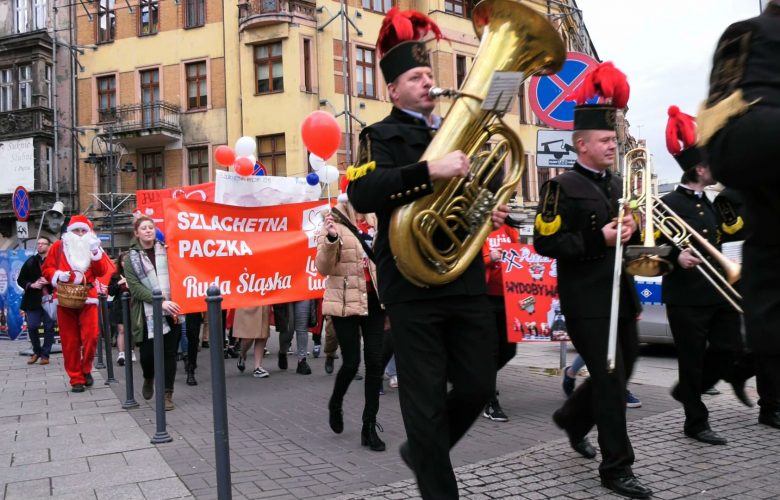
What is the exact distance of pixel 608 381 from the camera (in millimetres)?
4047

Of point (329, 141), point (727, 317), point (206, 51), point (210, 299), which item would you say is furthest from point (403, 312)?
point (206, 51)

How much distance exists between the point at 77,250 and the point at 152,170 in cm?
2511

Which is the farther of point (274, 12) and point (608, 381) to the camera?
point (274, 12)

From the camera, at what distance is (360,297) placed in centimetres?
568

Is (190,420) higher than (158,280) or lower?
lower

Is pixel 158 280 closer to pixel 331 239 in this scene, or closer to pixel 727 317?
pixel 331 239

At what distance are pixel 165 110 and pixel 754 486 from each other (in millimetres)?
30747

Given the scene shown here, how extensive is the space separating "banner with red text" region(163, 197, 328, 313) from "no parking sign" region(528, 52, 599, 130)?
3.09m

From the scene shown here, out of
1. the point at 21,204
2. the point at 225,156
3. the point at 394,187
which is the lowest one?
the point at 394,187

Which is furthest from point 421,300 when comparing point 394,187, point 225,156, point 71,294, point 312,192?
point 225,156

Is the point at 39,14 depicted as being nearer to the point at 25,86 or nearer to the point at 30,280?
the point at 25,86

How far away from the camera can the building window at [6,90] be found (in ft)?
112

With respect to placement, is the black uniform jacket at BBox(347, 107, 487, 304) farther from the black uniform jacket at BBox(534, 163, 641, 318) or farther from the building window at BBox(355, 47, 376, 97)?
the building window at BBox(355, 47, 376, 97)

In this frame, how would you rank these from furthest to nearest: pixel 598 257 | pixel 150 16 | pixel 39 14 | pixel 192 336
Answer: pixel 39 14, pixel 150 16, pixel 192 336, pixel 598 257
